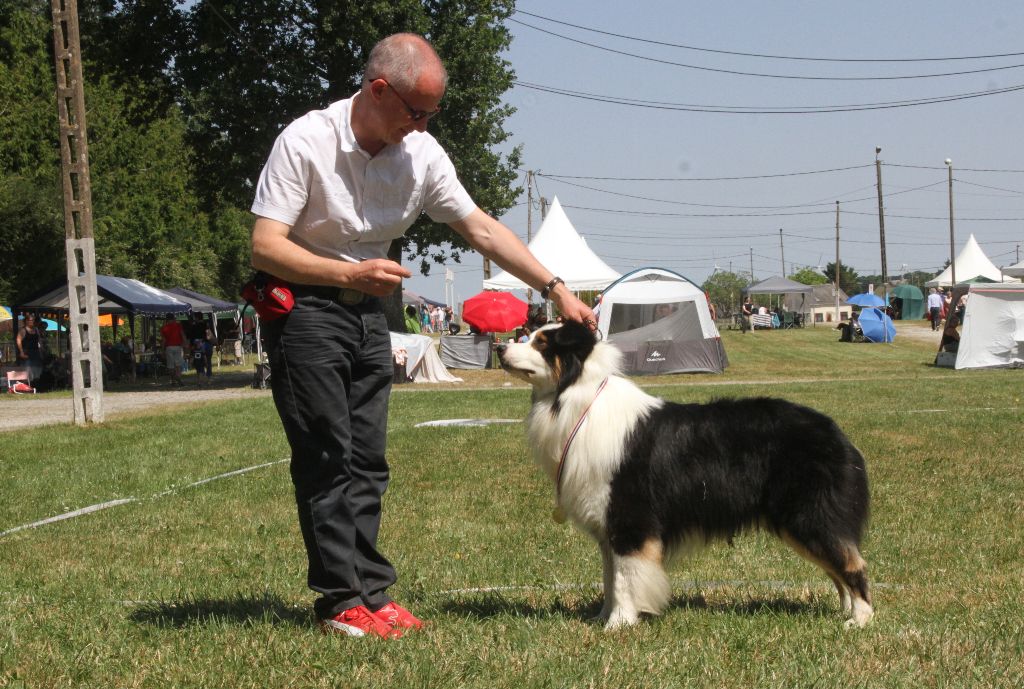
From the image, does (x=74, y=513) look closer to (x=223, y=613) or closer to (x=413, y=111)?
(x=223, y=613)

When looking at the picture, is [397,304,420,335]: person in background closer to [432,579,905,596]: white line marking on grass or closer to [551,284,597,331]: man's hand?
[432,579,905,596]: white line marking on grass

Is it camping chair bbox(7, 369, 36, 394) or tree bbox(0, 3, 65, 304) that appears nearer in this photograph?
camping chair bbox(7, 369, 36, 394)

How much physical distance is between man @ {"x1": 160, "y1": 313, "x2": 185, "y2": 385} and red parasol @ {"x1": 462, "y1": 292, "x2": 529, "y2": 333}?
339 inches

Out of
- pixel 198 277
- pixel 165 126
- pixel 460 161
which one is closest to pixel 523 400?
pixel 460 161

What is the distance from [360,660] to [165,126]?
56698 millimetres

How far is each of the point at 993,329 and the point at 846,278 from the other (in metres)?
110

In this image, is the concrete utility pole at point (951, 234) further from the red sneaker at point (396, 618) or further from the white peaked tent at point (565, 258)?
the red sneaker at point (396, 618)

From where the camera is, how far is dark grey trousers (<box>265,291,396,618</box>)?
3924 mm

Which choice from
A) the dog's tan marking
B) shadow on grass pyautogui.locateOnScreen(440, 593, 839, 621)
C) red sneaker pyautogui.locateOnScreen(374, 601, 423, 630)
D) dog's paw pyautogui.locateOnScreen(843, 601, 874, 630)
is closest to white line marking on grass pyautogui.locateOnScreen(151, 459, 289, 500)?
shadow on grass pyautogui.locateOnScreen(440, 593, 839, 621)

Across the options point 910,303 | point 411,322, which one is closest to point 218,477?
point 411,322

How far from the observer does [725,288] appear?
354ft

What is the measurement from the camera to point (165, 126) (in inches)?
2192

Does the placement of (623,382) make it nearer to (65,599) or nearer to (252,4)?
(65,599)

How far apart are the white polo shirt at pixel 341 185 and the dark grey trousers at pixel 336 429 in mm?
262
